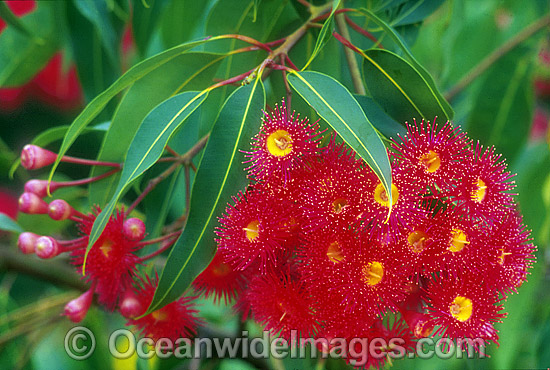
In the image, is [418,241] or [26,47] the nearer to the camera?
[418,241]

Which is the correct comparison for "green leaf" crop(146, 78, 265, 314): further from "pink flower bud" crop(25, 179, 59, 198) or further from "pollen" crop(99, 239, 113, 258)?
"pink flower bud" crop(25, 179, 59, 198)

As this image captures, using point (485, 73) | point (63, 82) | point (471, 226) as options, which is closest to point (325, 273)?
point (471, 226)

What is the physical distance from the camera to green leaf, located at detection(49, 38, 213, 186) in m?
0.68

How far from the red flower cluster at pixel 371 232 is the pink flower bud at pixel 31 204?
261mm

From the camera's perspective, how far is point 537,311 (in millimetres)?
1589

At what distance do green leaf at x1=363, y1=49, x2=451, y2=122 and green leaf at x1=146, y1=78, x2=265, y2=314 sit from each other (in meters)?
0.15

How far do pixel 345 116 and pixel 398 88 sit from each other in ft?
0.46

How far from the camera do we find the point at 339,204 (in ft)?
2.07

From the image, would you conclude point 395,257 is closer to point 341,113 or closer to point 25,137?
point 341,113

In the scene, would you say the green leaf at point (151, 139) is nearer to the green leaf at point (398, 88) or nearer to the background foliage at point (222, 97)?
the background foliage at point (222, 97)

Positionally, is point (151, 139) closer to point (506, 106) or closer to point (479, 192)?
point (479, 192)

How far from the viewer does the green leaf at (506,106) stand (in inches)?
49.0

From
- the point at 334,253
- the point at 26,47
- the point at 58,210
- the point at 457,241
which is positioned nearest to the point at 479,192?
the point at 457,241

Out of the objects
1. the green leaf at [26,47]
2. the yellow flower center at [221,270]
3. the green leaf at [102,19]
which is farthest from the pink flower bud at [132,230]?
the green leaf at [26,47]
